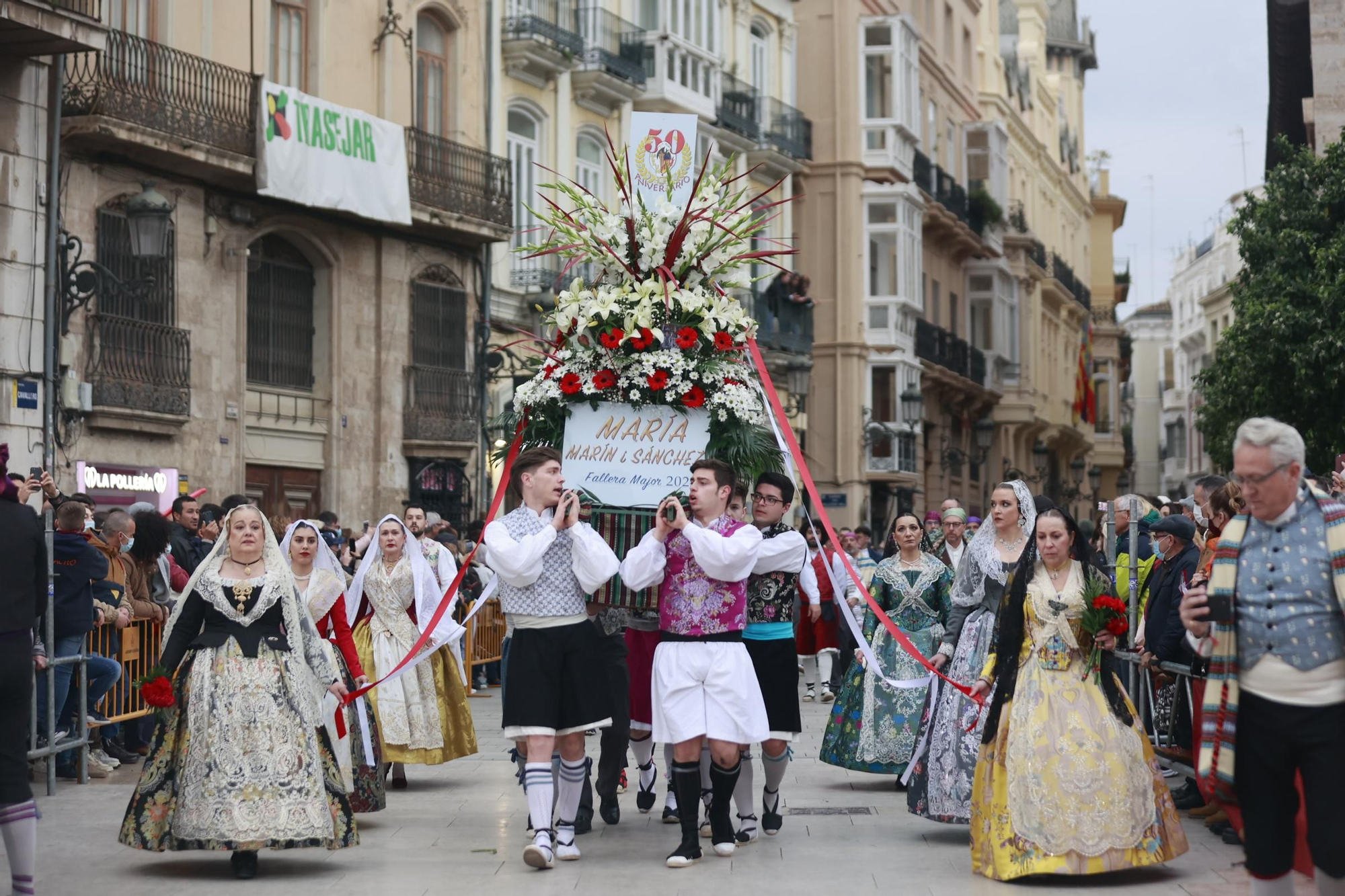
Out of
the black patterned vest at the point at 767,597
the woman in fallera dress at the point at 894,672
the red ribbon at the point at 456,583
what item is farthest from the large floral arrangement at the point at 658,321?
the woman in fallera dress at the point at 894,672

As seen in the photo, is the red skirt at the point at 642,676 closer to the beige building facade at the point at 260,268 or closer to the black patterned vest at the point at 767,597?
the black patterned vest at the point at 767,597

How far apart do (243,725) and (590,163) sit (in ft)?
70.8

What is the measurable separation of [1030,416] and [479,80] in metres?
26.9

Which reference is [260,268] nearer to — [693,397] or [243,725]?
[693,397]

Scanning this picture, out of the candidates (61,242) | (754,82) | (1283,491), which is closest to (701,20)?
(754,82)

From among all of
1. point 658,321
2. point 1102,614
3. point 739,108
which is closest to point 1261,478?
point 1102,614

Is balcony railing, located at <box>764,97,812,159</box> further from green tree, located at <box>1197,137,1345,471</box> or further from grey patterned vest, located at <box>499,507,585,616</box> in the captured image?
grey patterned vest, located at <box>499,507,585,616</box>

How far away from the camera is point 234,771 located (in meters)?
8.77

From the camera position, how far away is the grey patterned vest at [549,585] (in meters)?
9.30

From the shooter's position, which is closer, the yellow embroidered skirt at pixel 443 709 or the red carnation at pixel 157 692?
the red carnation at pixel 157 692

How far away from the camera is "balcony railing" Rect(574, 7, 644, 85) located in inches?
1131

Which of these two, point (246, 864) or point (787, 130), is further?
point (787, 130)

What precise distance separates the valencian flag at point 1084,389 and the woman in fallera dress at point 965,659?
51.5 meters

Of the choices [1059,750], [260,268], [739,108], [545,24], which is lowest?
[1059,750]
